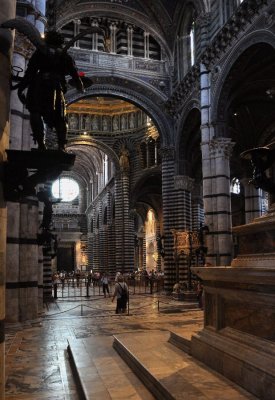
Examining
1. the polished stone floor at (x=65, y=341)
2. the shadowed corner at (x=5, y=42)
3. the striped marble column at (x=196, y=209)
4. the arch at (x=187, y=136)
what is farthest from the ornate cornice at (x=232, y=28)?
the striped marble column at (x=196, y=209)

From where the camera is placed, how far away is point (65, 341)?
32.2 feet

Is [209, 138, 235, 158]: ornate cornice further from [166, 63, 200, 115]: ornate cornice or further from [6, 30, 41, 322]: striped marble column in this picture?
[6, 30, 41, 322]: striped marble column

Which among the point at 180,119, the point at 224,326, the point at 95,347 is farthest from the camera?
the point at 180,119

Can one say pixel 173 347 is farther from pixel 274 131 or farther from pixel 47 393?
pixel 274 131

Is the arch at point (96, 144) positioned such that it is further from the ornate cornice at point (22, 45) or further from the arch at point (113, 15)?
the ornate cornice at point (22, 45)

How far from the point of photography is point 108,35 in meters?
25.8

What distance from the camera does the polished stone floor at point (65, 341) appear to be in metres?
5.89

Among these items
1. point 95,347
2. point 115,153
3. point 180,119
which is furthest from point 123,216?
point 95,347

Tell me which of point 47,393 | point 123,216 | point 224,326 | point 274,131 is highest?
point 274,131

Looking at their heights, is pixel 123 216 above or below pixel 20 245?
above

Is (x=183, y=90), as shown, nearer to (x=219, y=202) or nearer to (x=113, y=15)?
(x=113, y=15)

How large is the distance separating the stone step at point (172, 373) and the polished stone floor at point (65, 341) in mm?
181

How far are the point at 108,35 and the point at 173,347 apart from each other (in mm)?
22514

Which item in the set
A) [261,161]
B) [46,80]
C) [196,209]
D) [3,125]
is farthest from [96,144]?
[3,125]
